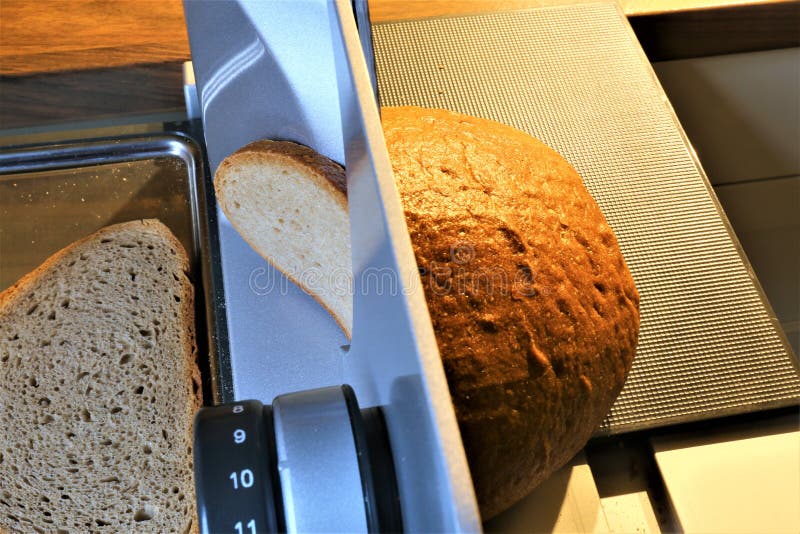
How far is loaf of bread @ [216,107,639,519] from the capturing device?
1.78 feet

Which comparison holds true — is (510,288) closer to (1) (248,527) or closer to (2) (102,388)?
(1) (248,527)

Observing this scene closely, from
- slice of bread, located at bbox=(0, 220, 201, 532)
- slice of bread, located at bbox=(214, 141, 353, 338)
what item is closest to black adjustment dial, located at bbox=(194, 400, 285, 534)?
slice of bread, located at bbox=(214, 141, 353, 338)

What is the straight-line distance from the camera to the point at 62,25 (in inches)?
44.4

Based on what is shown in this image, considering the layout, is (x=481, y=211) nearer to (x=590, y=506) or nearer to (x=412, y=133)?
(x=412, y=133)

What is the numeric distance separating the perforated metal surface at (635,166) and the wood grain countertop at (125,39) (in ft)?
0.24

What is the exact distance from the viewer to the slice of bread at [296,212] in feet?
2.22

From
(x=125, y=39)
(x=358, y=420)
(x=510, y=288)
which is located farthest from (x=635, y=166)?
(x=125, y=39)

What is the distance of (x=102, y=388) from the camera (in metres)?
0.83

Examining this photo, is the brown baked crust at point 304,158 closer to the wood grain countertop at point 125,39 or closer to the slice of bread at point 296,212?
the slice of bread at point 296,212

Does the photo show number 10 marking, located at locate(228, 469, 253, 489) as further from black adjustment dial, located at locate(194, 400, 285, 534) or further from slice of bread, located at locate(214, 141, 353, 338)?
slice of bread, located at locate(214, 141, 353, 338)

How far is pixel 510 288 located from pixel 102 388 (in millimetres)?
545

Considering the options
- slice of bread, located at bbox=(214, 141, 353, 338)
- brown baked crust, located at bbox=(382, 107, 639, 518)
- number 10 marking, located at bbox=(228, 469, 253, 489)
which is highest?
slice of bread, located at bbox=(214, 141, 353, 338)

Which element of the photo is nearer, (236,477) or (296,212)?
(236,477)

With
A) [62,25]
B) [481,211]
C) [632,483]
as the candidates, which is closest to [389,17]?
[62,25]
